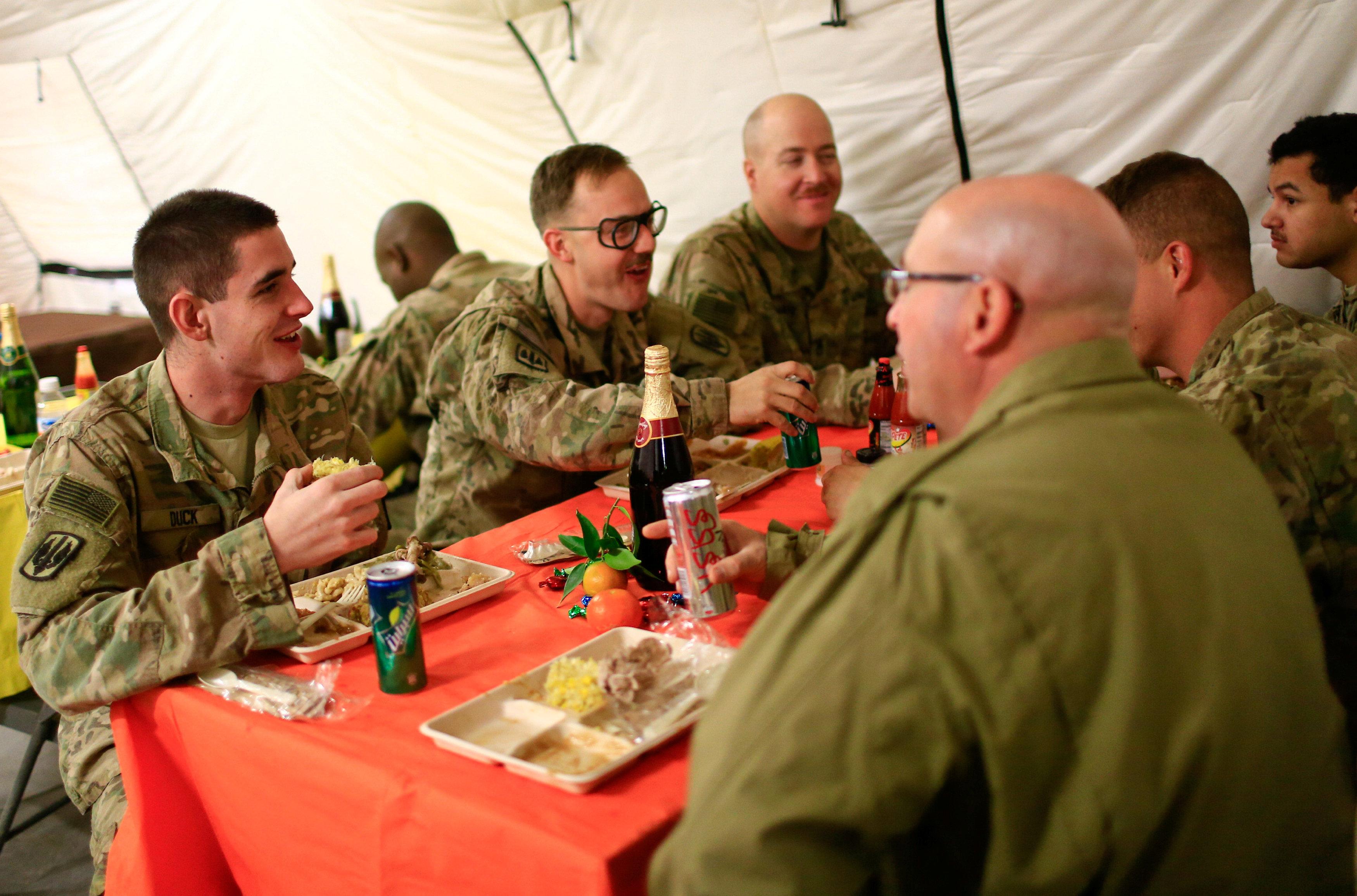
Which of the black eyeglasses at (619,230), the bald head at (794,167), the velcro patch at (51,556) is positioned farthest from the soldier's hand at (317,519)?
the bald head at (794,167)

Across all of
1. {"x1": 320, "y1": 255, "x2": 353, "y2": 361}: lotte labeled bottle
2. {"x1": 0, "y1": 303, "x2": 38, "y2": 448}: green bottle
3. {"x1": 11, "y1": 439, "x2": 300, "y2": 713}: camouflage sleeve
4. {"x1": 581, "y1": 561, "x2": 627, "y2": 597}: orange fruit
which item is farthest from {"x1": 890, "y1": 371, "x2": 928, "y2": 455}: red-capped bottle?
{"x1": 320, "y1": 255, "x2": 353, "y2": 361}: lotte labeled bottle

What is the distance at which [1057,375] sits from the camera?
3.43ft

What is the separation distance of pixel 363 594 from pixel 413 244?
3.49 m

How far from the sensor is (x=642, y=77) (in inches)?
183

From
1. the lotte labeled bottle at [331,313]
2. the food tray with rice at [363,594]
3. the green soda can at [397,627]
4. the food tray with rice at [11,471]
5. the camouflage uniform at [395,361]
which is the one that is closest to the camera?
the green soda can at [397,627]

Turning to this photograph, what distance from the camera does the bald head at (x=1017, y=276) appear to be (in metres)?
1.09

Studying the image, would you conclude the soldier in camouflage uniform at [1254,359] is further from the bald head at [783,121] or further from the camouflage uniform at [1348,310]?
the bald head at [783,121]

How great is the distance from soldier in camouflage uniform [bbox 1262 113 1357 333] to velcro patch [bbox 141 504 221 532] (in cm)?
312

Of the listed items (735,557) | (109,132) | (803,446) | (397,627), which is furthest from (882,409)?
(109,132)

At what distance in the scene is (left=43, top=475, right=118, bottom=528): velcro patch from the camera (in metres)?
1.81

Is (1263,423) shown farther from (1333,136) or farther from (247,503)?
(247,503)

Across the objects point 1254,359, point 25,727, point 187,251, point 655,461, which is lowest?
point 25,727

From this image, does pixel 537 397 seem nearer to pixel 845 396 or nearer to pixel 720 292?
pixel 845 396

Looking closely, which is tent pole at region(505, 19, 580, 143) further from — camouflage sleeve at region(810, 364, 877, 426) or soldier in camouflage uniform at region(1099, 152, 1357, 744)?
soldier in camouflage uniform at region(1099, 152, 1357, 744)
